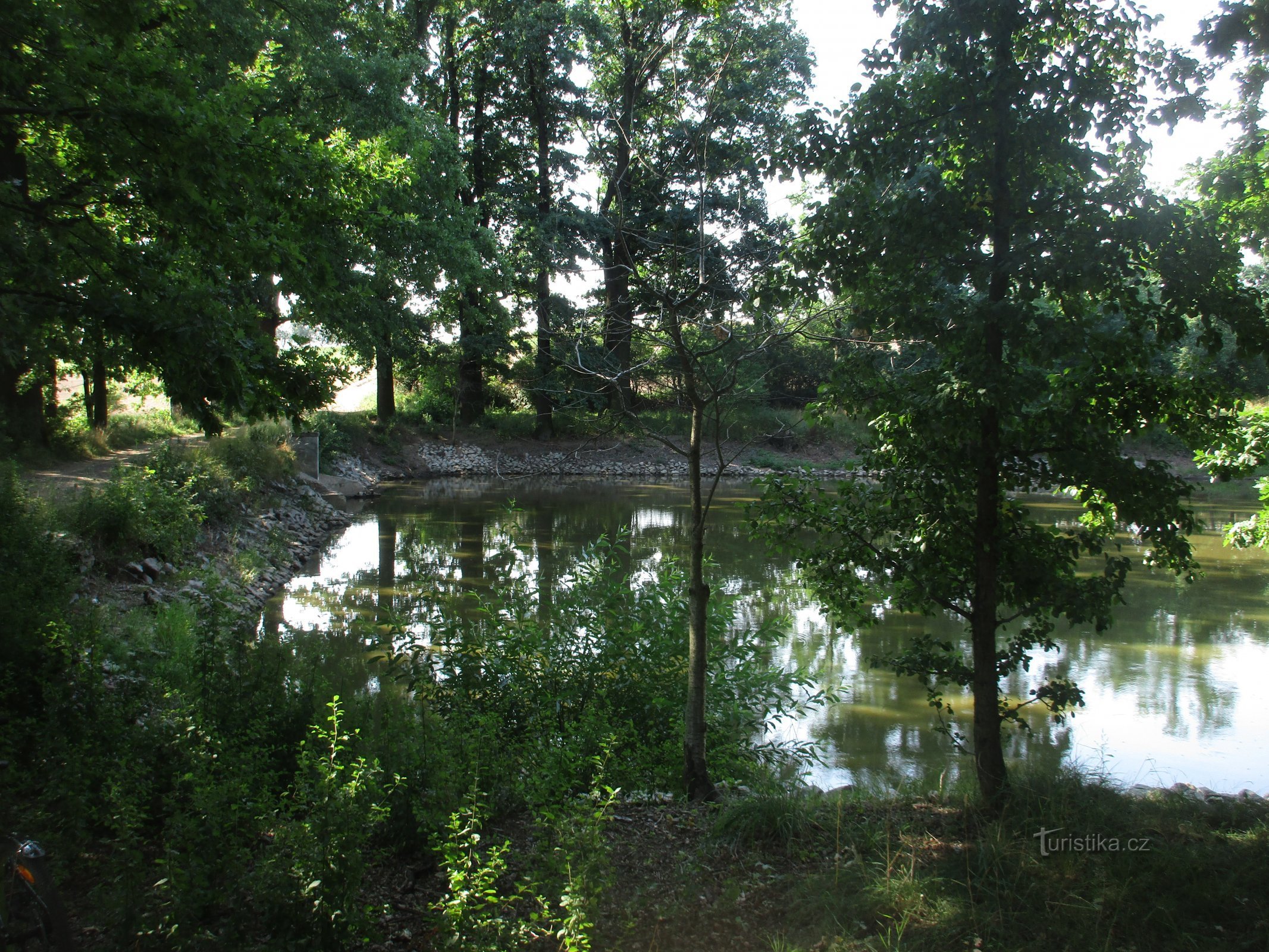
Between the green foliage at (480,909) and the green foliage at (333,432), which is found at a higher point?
the green foliage at (333,432)

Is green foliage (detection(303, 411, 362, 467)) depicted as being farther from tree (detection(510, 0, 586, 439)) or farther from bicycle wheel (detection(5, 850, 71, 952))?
bicycle wheel (detection(5, 850, 71, 952))

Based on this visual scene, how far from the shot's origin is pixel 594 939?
3.52m

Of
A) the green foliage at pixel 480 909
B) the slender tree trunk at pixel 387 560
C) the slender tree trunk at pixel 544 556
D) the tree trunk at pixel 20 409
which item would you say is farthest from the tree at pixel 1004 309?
the tree trunk at pixel 20 409

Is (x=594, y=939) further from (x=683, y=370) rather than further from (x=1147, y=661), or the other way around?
(x=1147, y=661)

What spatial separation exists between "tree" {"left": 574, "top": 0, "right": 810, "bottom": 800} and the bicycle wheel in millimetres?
3318

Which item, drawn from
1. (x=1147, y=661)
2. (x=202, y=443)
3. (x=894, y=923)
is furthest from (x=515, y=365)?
(x=894, y=923)

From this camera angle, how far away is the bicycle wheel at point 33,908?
2.87m

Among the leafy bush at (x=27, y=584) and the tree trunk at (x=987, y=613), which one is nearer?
the tree trunk at (x=987, y=613)

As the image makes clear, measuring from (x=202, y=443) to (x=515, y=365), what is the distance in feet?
57.3

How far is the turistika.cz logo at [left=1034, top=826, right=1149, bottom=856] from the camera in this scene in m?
4.07

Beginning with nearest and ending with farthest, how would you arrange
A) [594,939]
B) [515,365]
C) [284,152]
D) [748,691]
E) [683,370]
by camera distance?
[594,939] → [683,370] → [284,152] → [748,691] → [515,365]

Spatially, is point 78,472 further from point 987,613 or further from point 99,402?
point 987,613

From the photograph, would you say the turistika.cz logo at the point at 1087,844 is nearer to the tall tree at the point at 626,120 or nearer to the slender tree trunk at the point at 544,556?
the tall tree at the point at 626,120

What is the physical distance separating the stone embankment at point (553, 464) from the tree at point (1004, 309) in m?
26.5
